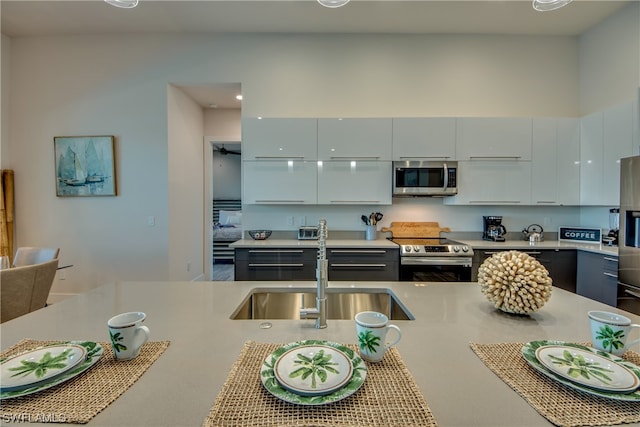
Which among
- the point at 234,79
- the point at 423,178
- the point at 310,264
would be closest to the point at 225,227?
the point at 234,79

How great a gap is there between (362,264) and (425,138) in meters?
1.51

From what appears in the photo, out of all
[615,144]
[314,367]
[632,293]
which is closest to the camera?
[314,367]

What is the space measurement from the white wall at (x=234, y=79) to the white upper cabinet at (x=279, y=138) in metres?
0.35

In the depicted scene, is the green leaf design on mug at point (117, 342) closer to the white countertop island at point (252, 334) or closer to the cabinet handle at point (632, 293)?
the white countertop island at point (252, 334)

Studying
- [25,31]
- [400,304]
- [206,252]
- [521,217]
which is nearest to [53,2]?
[25,31]

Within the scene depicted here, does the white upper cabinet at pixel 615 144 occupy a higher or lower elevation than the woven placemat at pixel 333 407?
higher

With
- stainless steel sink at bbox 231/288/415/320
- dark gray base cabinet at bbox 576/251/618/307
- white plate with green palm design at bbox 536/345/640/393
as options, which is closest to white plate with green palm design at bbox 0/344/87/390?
stainless steel sink at bbox 231/288/415/320

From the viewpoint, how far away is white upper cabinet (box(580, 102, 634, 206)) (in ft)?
8.64

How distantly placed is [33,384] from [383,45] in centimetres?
390

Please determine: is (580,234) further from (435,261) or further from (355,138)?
(355,138)

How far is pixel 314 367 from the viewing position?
27.5 inches

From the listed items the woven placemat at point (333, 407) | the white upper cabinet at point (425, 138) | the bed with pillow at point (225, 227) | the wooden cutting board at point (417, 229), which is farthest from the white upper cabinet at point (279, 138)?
the bed with pillow at point (225, 227)

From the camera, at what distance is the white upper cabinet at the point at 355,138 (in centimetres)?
310

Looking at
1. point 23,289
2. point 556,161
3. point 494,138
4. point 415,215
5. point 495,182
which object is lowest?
point 23,289
